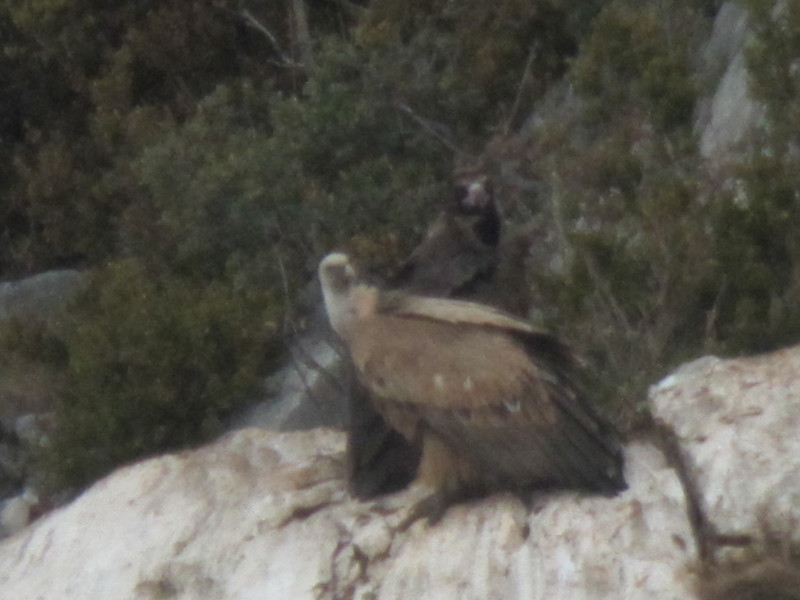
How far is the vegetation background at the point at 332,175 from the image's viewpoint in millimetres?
8242

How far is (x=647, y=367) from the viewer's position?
7613mm

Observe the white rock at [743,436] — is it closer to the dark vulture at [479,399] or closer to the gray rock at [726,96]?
the dark vulture at [479,399]

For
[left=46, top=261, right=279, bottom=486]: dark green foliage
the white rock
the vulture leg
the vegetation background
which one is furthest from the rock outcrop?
[left=46, top=261, right=279, bottom=486]: dark green foliage

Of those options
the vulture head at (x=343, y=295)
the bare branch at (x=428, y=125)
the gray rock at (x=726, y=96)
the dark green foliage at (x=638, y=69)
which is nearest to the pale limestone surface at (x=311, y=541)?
the vulture head at (x=343, y=295)

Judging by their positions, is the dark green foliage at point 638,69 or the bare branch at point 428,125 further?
the bare branch at point 428,125

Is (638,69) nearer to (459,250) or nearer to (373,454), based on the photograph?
(459,250)

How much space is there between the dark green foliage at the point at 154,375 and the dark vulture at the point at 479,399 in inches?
161

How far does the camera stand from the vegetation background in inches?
324

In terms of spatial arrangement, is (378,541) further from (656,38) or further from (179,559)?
(656,38)

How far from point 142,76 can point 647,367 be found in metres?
9.15

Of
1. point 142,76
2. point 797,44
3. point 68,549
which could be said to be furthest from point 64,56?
point 68,549

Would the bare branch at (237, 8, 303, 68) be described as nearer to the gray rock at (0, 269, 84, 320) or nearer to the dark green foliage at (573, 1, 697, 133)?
the gray rock at (0, 269, 84, 320)

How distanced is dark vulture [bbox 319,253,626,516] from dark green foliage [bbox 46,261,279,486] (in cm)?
409

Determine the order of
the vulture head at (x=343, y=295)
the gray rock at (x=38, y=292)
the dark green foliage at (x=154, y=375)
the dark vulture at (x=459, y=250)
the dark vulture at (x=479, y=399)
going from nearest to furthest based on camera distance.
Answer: the dark vulture at (x=479, y=399) < the vulture head at (x=343, y=295) < the dark vulture at (x=459, y=250) < the dark green foliage at (x=154, y=375) < the gray rock at (x=38, y=292)
